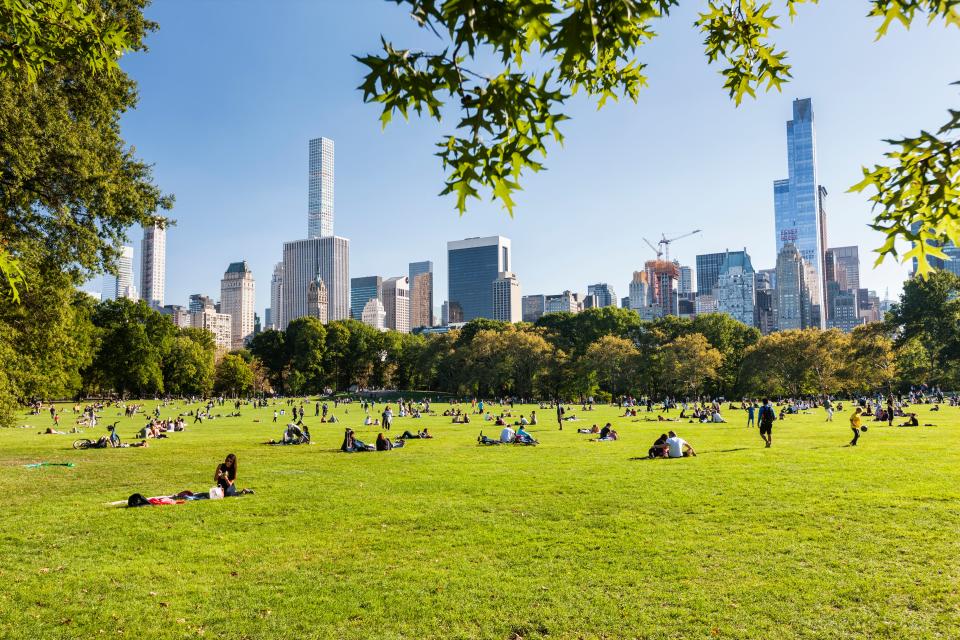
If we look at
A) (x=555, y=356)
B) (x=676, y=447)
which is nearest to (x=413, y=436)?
(x=676, y=447)

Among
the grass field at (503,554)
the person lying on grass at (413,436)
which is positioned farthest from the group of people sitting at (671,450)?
the person lying on grass at (413,436)

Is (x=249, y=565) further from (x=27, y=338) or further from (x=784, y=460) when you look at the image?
(x=27, y=338)

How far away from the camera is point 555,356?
3346 inches

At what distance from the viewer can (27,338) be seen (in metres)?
22.6

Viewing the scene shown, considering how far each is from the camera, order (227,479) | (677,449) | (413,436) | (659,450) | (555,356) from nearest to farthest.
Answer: (227,479) → (677,449) → (659,450) → (413,436) → (555,356)

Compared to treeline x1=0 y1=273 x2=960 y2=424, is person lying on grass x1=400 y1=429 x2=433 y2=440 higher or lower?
lower

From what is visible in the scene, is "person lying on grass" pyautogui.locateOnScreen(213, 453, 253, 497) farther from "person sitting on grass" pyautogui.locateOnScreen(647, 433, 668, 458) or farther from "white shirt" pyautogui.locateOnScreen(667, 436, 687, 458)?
"white shirt" pyautogui.locateOnScreen(667, 436, 687, 458)

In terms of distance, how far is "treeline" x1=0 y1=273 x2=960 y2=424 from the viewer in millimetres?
69750

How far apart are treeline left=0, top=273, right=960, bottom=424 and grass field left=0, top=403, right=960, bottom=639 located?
30387 millimetres

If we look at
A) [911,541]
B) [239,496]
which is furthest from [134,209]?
[911,541]

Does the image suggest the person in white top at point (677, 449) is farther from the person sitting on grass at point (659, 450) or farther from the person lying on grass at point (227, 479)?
the person lying on grass at point (227, 479)

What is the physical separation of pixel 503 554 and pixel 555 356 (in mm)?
76224

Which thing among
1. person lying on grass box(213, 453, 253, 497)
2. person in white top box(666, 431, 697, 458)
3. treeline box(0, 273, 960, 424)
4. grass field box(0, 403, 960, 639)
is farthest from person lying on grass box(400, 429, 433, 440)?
treeline box(0, 273, 960, 424)

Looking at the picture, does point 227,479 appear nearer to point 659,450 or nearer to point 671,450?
point 659,450
